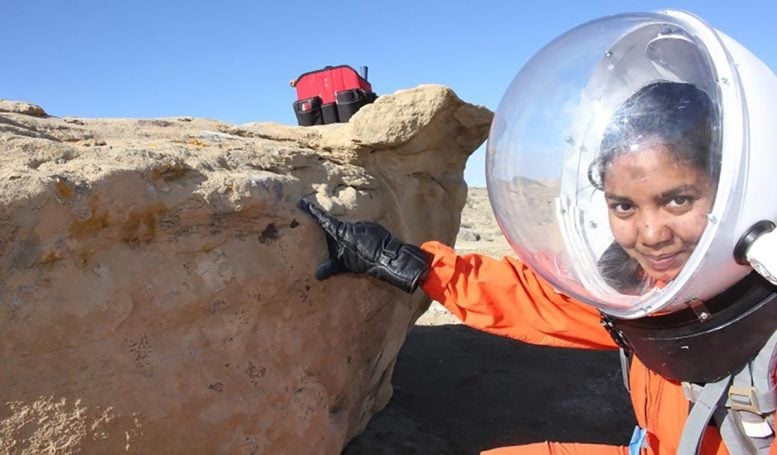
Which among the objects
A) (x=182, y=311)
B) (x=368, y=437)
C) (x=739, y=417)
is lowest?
(x=368, y=437)

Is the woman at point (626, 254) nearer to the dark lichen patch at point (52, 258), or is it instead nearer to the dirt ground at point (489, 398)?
the dark lichen patch at point (52, 258)

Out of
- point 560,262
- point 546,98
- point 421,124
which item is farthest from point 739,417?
point 421,124

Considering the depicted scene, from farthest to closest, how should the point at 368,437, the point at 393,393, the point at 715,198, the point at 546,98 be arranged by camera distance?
the point at 393,393
the point at 368,437
the point at 546,98
the point at 715,198

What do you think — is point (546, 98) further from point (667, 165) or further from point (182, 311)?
point (182, 311)

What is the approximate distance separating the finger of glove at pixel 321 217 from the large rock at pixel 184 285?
0.04 m

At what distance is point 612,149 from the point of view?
5.23ft

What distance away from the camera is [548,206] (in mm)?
1895

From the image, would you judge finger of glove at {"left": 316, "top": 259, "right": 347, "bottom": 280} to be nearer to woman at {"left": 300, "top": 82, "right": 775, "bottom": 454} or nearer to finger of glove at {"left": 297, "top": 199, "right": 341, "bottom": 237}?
woman at {"left": 300, "top": 82, "right": 775, "bottom": 454}

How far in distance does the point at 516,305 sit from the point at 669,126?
0.93 meters

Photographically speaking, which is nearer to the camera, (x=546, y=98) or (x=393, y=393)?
(x=546, y=98)

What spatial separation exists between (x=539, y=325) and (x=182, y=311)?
3.75ft

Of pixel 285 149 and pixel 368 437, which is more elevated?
pixel 285 149

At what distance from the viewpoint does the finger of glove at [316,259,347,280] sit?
2.50 meters

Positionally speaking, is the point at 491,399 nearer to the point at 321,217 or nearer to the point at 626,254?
the point at 321,217
